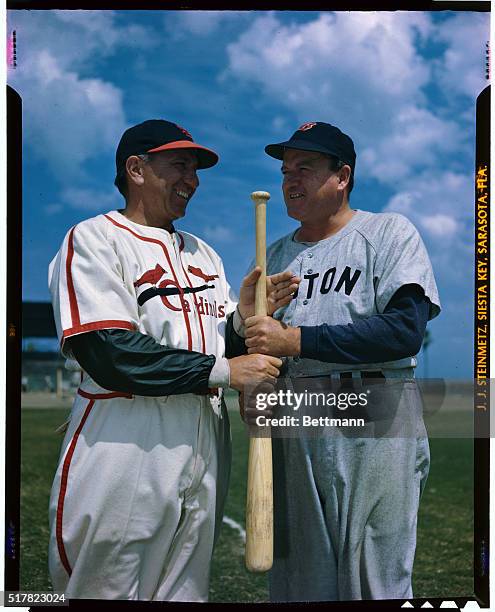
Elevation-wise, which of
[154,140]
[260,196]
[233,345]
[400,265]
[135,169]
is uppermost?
[154,140]

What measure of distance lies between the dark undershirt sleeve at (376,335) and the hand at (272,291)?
0.15 m

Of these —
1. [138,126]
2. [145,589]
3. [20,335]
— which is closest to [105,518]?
[145,589]

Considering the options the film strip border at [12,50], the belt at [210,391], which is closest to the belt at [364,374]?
the belt at [210,391]

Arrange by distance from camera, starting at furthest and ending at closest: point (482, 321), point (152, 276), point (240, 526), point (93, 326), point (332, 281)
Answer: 1. point (240, 526)
2. point (482, 321)
3. point (332, 281)
4. point (152, 276)
5. point (93, 326)

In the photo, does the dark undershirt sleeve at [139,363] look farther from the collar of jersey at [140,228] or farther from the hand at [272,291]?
the collar of jersey at [140,228]

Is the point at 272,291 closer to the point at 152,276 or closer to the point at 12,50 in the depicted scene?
the point at 152,276

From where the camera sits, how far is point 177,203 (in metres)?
2.96

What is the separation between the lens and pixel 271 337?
2.86 meters

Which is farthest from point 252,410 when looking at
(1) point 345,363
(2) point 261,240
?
(2) point 261,240

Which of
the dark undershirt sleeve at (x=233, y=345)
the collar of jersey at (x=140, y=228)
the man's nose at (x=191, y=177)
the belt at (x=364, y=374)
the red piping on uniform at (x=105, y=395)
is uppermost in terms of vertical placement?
the man's nose at (x=191, y=177)

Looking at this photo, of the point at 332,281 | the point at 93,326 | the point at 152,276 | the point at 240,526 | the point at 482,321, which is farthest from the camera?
the point at 240,526

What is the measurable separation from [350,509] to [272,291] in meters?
0.87

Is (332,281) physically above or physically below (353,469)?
above

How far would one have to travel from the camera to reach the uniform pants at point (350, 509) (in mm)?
2887
